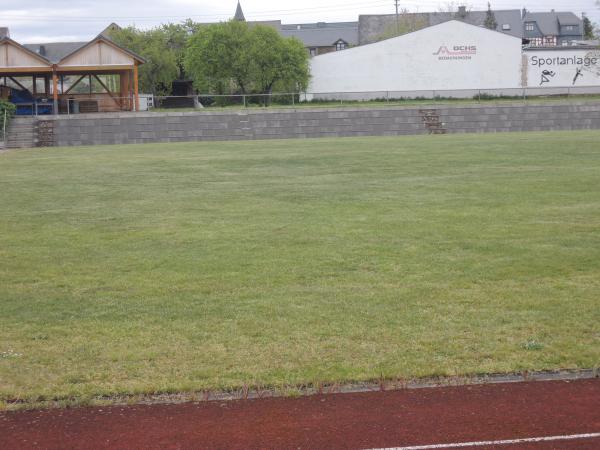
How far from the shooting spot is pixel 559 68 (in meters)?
67.4

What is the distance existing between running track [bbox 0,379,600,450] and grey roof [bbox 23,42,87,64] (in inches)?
2002

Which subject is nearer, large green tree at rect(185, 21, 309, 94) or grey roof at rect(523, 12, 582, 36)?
large green tree at rect(185, 21, 309, 94)

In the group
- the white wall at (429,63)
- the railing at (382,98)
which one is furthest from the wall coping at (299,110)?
the white wall at (429,63)

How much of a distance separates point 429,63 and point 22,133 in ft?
118

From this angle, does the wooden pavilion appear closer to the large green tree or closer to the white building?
the large green tree

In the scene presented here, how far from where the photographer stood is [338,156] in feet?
102

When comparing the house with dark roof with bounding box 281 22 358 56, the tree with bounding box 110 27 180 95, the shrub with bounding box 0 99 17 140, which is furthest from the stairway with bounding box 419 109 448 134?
the house with dark roof with bounding box 281 22 358 56

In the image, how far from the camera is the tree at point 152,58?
66812 mm

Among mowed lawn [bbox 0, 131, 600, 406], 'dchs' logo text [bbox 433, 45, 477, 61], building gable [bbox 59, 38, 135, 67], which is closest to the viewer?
mowed lawn [bbox 0, 131, 600, 406]

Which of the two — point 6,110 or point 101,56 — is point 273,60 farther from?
point 6,110

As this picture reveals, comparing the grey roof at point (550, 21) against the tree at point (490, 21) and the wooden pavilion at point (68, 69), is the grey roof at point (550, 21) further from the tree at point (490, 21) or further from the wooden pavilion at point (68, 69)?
the wooden pavilion at point (68, 69)

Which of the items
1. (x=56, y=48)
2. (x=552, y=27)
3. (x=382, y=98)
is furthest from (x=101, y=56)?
(x=552, y=27)

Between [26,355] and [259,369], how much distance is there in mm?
2661

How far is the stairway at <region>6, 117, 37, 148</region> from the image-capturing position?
4247 centimetres
